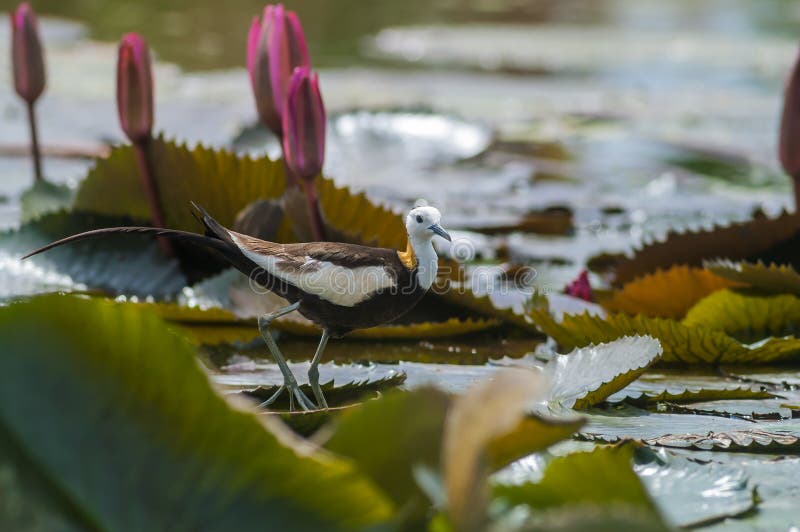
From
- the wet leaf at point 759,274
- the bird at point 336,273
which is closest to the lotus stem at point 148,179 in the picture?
the bird at point 336,273

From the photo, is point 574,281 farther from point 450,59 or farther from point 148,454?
point 450,59

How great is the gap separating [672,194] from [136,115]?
78.9 inches

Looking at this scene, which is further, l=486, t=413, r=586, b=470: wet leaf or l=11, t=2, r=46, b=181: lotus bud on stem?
Result: l=11, t=2, r=46, b=181: lotus bud on stem

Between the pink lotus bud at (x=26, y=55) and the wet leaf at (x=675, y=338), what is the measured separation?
1484 mm

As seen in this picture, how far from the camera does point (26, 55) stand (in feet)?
8.91

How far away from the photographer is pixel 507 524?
93 cm

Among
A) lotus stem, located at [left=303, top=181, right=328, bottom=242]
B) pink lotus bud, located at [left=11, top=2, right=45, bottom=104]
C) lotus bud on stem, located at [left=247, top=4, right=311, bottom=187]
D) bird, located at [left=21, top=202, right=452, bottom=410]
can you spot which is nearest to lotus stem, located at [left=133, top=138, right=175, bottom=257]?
lotus bud on stem, located at [left=247, top=4, right=311, bottom=187]

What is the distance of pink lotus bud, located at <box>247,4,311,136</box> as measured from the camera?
2086 millimetres

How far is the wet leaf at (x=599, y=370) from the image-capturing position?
1560mm

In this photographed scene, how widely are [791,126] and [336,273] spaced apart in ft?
4.36

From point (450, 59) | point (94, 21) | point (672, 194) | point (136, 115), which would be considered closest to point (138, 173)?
point (136, 115)

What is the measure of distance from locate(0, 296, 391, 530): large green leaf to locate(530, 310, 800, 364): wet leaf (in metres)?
1.08

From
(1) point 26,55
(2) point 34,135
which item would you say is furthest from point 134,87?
(2) point 34,135

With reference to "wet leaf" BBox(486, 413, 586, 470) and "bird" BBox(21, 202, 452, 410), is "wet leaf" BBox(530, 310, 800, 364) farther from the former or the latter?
"wet leaf" BBox(486, 413, 586, 470)
